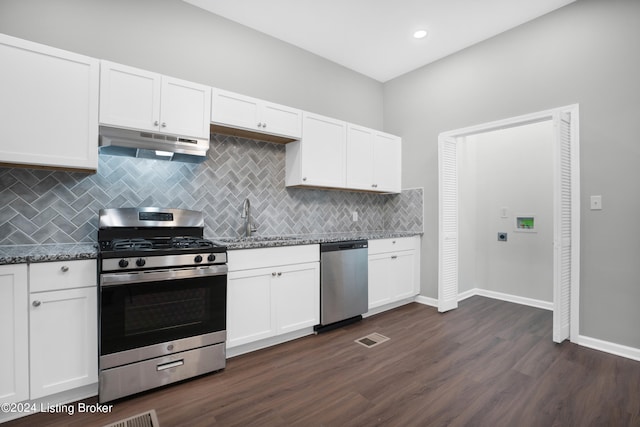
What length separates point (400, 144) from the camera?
4.30 meters

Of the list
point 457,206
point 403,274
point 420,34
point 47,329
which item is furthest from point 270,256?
point 420,34

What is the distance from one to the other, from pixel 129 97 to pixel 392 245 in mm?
2988

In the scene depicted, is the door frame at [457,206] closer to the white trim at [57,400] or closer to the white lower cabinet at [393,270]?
the white lower cabinet at [393,270]

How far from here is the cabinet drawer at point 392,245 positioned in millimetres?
3478

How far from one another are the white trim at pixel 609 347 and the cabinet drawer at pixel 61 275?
399 centimetres

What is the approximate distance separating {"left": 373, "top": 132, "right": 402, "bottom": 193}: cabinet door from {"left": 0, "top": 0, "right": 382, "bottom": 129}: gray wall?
22.8 inches

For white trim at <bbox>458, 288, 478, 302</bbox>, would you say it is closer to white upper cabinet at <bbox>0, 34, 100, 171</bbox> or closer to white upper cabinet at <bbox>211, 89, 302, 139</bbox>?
white upper cabinet at <bbox>211, 89, 302, 139</bbox>

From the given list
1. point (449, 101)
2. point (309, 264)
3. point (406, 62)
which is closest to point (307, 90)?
point (406, 62)

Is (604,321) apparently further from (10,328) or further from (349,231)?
(10,328)

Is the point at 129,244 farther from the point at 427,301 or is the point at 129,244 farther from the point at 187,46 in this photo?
the point at 427,301

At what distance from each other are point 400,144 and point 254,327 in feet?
10.2

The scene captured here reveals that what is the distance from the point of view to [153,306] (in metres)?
2.00

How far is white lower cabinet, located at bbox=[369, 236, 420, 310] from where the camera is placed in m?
3.49

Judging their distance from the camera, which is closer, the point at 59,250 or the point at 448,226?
the point at 59,250
